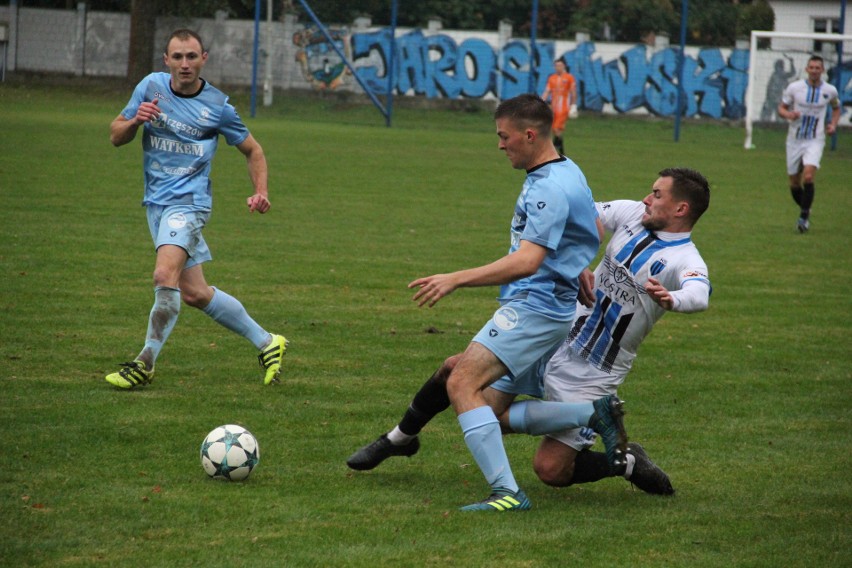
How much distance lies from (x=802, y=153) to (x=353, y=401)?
39.1ft

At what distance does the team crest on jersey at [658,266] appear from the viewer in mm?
5375

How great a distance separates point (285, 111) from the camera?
34.2m

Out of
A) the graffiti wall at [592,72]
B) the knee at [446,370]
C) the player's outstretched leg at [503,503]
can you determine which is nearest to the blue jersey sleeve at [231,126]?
the knee at [446,370]

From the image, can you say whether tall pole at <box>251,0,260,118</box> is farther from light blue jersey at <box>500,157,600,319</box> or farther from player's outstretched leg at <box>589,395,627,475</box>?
player's outstretched leg at <box>589,395,627,475</box>

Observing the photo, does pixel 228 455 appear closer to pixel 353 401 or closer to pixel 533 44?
pixel 353 401

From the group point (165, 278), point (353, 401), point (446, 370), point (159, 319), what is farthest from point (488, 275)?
point (159, 319)

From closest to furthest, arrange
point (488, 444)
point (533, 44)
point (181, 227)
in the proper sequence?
point (488, 444) < point (181, 227) < point (533, 44)

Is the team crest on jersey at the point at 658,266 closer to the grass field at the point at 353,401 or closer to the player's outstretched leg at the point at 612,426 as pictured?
the player's outstretched leg at the point at 612,426

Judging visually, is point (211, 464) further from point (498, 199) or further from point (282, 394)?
point (498, 199)

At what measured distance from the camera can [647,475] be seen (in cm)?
545

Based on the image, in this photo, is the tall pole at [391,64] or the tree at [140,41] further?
the tree at [140,41]

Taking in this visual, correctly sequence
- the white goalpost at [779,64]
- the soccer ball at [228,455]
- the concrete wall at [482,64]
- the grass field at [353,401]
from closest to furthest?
the grass field at [353,401] → the soccer ball at [228,455] → the white goalpost at [779,64] → the concrete wall at [482,64]

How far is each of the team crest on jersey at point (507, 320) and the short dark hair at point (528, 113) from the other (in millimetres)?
801

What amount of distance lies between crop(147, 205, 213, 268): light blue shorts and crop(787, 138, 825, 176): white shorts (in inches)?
457
